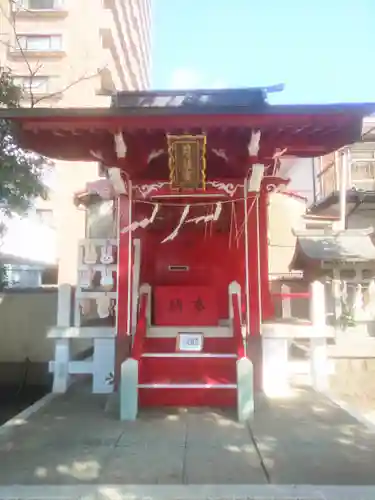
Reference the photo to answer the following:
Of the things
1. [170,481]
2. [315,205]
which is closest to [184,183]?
[170,481]

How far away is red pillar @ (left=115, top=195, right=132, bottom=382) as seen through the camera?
7.69 m

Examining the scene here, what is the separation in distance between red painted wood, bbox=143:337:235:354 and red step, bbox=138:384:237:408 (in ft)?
2.63

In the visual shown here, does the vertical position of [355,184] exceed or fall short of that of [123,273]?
it exceeds it

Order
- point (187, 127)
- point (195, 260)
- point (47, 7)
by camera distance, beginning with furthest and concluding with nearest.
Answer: point (47, 7), point (195, 260), point (187, 127)

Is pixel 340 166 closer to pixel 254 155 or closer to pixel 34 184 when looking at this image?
pixel 254 155

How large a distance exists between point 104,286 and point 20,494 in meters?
4.55

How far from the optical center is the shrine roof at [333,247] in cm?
1130

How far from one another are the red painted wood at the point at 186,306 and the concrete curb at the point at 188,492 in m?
4.26

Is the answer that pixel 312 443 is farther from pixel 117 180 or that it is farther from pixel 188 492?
pixel 117 180

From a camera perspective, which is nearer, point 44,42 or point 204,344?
point 204,344

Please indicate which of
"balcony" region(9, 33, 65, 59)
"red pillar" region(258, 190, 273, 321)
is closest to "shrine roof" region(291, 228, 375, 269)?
"red pillar" region(258, 190, 273, 321)

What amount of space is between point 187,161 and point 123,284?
7.62 feet

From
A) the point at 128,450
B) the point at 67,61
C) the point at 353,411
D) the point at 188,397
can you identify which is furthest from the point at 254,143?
the point at 67,61

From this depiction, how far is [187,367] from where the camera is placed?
7.13 metres
